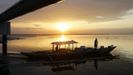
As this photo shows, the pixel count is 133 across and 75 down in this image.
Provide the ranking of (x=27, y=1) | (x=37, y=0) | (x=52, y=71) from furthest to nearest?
1. (x=52, y=71)
2. (x=27, y=1)
3. (x=37, y=0)

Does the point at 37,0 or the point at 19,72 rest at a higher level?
the point at 37,0

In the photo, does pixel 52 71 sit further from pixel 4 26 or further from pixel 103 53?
pixel 103 53

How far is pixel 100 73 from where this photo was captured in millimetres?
27609

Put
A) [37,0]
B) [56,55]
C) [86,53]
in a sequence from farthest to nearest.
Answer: [86,53] → [56,55] → [37,0]

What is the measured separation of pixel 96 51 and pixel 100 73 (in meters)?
17.3

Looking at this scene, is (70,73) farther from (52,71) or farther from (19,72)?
(19,72)

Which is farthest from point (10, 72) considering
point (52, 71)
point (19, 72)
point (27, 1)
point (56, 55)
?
point (27, 1)

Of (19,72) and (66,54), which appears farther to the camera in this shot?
(66,54)

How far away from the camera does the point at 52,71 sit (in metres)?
29.2

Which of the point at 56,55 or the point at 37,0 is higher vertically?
the point at 37,0

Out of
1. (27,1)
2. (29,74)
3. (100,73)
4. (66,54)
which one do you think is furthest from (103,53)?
(27,1)

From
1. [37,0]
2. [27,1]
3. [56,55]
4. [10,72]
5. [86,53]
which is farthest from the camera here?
[86,53]

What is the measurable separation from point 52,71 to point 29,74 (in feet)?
12.2

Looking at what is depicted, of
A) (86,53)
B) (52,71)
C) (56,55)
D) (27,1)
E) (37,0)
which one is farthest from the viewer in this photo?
(86,53)
